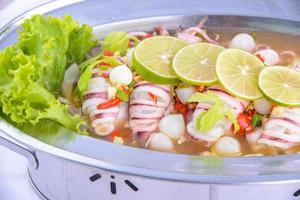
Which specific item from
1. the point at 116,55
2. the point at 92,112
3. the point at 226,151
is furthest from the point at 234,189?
the point at 116,55

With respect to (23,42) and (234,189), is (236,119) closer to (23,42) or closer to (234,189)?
(234,189)

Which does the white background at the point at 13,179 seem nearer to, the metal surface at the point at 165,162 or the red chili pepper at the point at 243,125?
the metal surface at the point at 165,162

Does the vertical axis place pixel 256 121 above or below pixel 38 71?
below

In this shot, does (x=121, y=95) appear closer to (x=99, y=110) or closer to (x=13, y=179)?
(x=99, y=110)

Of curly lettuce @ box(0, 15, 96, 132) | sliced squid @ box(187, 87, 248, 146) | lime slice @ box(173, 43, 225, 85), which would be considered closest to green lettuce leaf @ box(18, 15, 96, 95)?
curly lettuce @ box(0, 15, 96, 132)

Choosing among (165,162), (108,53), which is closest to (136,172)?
(165,162)

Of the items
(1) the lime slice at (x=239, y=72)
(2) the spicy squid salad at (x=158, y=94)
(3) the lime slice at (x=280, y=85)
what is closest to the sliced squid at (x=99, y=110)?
(2) the spicy squid salad at (x=158, y=94)

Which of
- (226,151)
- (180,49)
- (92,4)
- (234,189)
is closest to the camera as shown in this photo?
(234,189)
